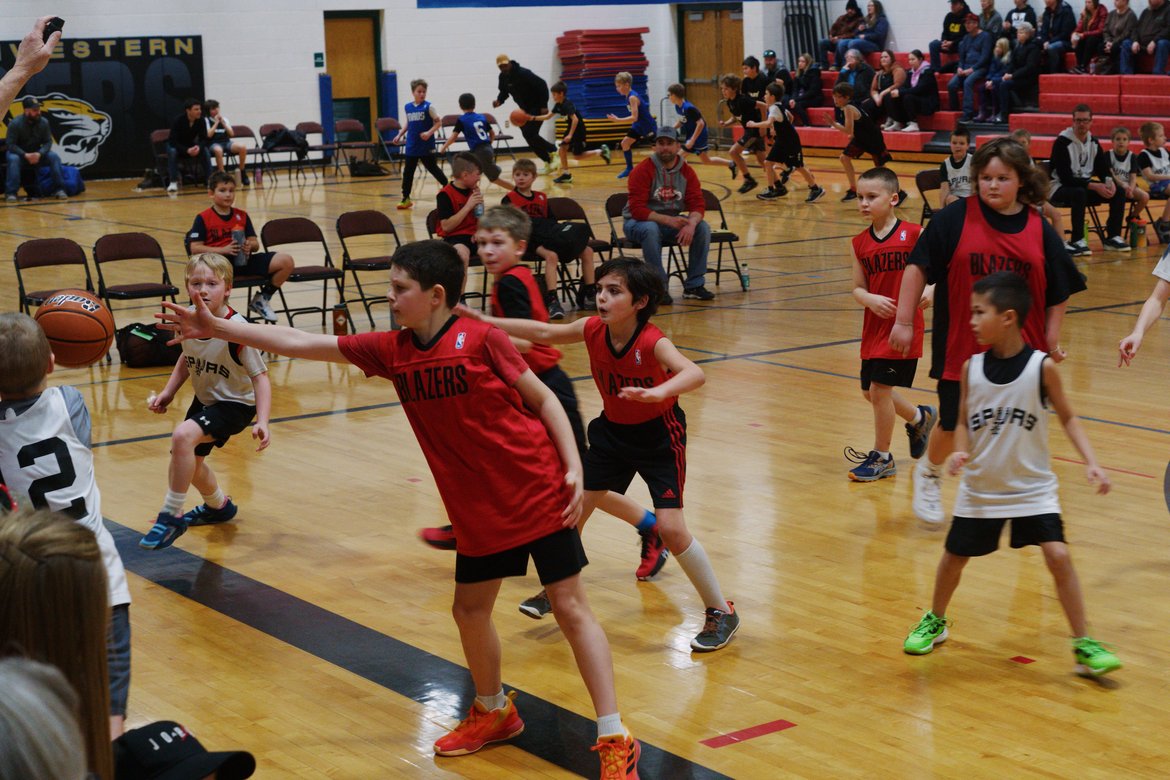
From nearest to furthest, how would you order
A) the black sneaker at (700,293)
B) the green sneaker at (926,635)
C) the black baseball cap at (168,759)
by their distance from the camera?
the black baseball cap at (168,759) → the green sneaker at (926,635) → the black sneaker at (700,293)

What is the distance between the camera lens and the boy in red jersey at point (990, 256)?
5316 mm

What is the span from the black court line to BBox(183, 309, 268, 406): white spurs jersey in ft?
2.37

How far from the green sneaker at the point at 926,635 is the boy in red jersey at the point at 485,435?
1293mm

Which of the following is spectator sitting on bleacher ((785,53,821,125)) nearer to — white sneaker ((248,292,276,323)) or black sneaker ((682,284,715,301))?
black sneaker ((682,284,715,301))

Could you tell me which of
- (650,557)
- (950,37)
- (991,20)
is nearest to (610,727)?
(650,557)

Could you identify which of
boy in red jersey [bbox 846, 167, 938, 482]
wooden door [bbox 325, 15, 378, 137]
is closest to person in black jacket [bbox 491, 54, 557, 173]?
wooden door [bbox 325, 15, 378, 137]

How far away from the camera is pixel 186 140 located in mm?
22094

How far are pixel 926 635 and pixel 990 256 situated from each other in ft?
4.98

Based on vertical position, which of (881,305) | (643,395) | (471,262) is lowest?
(643,395)

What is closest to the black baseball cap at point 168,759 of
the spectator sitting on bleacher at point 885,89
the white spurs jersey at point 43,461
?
the white spurs jersey at point 43,461

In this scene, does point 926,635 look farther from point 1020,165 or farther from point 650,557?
point 1020,165

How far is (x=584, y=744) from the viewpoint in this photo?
4.22m

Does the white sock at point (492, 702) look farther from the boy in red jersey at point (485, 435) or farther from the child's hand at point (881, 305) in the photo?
the child's hand at point (881, 305)

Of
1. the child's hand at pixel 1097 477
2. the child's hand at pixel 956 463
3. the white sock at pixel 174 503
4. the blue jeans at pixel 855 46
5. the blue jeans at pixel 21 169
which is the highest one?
the blue jeans at pixel 855 46
